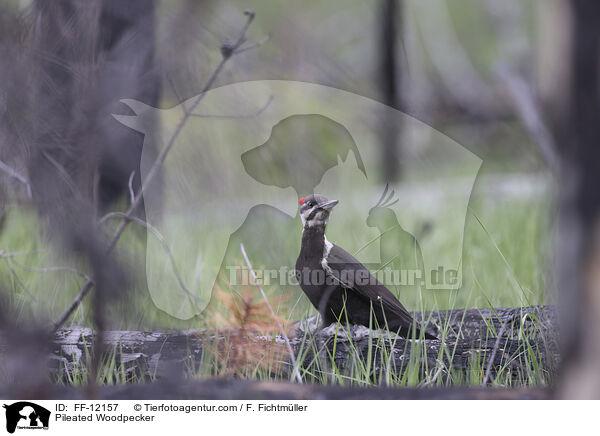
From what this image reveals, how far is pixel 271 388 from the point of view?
570 mm

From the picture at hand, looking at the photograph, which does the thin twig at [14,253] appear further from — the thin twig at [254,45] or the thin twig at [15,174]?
the thin twig at [254,45]

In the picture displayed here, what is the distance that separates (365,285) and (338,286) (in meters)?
0.03

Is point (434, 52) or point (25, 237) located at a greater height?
point (434, 52)

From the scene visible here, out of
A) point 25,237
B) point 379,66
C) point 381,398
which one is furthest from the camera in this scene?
point 379,66

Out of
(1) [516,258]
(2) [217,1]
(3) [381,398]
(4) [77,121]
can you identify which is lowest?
(3) [381,398]

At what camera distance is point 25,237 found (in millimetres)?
663

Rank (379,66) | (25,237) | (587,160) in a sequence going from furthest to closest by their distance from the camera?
(379,66) < (25,237) < (587,160)

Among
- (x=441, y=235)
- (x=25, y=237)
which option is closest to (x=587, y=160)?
(x=441, y=235)

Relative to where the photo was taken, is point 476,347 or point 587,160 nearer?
point 587,160

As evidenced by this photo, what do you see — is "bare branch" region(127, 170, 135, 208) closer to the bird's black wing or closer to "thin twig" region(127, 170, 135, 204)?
"thin twig" region(127, 170, 135, 204)

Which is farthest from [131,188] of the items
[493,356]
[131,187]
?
[493,356]

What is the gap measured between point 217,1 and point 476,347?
0.54 m

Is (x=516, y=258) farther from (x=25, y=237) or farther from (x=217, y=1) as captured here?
(x=25, y=237)
